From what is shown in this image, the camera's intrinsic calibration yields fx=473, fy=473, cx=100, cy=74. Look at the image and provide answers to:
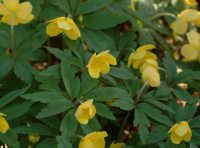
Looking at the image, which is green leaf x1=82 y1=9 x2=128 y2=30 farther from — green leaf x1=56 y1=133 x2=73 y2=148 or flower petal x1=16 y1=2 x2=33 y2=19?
green leaf x1=56 y1=133 x2=73 y2=148

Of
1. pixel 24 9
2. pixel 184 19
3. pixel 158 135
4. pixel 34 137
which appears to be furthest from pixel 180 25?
pixel 34 137

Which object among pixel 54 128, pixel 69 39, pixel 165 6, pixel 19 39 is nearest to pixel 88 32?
pixel 69 39

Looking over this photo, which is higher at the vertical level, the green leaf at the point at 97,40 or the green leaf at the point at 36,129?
the green leaf at the point at 97,40

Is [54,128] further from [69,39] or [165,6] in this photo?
[165,6]

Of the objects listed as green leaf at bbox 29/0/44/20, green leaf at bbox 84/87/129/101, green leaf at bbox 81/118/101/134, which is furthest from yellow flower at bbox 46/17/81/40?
green leaf at bbox 81/118/101/134

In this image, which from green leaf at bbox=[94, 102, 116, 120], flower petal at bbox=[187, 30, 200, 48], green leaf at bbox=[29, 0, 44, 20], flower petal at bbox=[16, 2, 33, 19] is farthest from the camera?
flower petal at bbox=[187, 30, 200, 48]

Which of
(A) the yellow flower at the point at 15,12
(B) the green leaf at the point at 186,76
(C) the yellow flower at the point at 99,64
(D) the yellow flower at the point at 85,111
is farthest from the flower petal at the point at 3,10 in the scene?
(B) the green leaf at the point at 186,76

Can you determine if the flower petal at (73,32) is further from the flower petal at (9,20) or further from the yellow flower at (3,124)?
the yellow flower at (3,124)

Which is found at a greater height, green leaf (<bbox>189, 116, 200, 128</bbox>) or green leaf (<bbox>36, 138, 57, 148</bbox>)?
green leaf (<bbox>36, 138, 57, 148</bbox>)
